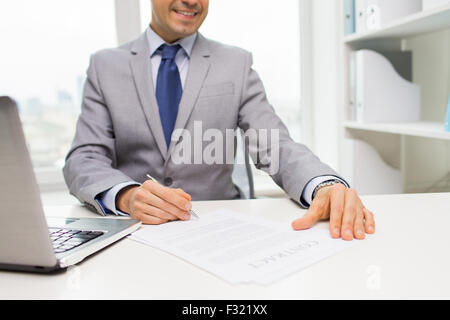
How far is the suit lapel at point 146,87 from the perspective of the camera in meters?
1.15

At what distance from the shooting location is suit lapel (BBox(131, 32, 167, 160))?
45.4 inches

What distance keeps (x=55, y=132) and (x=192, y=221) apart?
1618 mm

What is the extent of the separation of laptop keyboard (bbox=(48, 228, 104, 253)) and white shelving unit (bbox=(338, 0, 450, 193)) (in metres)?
1.27

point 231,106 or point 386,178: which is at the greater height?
point 231,106

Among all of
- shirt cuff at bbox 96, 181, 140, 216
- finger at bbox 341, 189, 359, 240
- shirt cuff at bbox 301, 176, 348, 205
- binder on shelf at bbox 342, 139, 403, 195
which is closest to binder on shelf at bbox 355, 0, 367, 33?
binder on shelf at bbox 342, 139, 403, 195

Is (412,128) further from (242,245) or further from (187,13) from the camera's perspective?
(242,245)

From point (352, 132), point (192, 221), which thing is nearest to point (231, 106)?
point (192, 221)

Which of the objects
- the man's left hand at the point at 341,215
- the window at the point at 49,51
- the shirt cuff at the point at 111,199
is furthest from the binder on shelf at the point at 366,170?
the window at the point at 49,51

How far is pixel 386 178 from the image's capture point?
6.03 ft

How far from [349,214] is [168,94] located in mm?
758

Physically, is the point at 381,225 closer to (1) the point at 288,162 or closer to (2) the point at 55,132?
(1) the point at 288,162

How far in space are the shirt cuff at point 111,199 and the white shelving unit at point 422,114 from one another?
1.12m

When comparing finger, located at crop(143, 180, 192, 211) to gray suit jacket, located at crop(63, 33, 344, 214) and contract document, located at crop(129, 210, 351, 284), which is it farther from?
gray suit jacket, located at crop(63, 33, 344, 214)

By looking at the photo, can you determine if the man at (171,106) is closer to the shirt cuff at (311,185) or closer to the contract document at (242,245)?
the shirt cuff at (311,185)
